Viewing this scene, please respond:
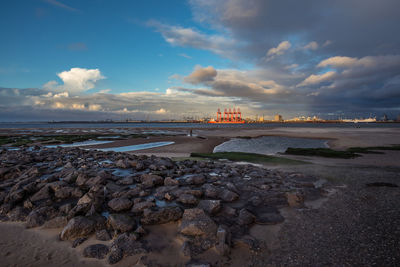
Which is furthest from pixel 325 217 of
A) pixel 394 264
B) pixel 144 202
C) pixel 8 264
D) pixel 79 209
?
pixel 8 264

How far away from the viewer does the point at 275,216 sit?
5480mm

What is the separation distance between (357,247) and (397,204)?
12.2 ft

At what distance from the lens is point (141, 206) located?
573 centimetres

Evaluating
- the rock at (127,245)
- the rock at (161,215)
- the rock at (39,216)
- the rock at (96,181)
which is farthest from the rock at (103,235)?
the rock at (96,181)

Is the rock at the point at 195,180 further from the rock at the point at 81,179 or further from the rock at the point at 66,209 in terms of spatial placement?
the rock at the point at 66,209

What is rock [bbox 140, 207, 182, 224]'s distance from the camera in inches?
202

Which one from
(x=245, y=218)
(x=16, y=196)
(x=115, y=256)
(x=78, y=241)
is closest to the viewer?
(x=115, y=256)

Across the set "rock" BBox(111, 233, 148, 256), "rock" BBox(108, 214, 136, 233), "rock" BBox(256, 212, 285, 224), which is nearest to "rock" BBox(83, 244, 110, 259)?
"rock" BBox(111, 233, 148, 256)

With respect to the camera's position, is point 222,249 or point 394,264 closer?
point 394,264

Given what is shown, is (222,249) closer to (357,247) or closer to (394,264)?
(357,247)

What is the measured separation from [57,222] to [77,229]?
3.13 ft

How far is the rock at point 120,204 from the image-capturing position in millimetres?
5789

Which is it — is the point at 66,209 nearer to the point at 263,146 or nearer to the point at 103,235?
the point at 103,235

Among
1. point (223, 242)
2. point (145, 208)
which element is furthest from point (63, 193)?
point (223, 242)
